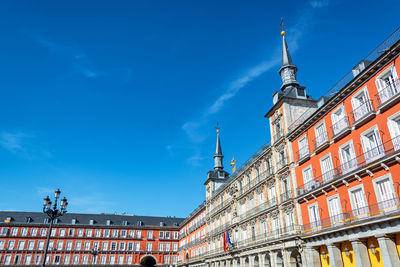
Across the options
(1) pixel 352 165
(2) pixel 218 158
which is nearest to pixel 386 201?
(1) pixel 352 165

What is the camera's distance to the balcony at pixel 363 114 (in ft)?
57.6

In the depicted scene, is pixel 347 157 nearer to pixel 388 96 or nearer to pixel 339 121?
pixel 339 121

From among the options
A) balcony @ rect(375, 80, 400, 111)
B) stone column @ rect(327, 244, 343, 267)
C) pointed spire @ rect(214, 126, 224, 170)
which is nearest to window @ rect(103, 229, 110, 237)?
pointed spire @ rect(214, 126, 224, 170)

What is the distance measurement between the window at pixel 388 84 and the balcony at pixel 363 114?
888 millimetres

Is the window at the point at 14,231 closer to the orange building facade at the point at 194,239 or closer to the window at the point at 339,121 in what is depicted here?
the orange building facade at the point at 194,239

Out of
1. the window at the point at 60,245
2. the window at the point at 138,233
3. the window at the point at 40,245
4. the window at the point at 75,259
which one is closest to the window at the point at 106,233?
the window at the point at 138,233

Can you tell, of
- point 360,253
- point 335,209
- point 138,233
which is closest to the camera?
point 360,253

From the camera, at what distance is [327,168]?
21500 mm

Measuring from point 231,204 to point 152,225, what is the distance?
147ft

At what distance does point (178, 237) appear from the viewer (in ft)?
252

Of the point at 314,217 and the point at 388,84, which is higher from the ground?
the point at 388,84

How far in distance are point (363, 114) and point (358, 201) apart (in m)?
5.36

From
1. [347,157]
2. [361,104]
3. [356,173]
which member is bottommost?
Result: [356,173]

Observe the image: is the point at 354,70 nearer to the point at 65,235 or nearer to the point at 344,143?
the point at 344,143
